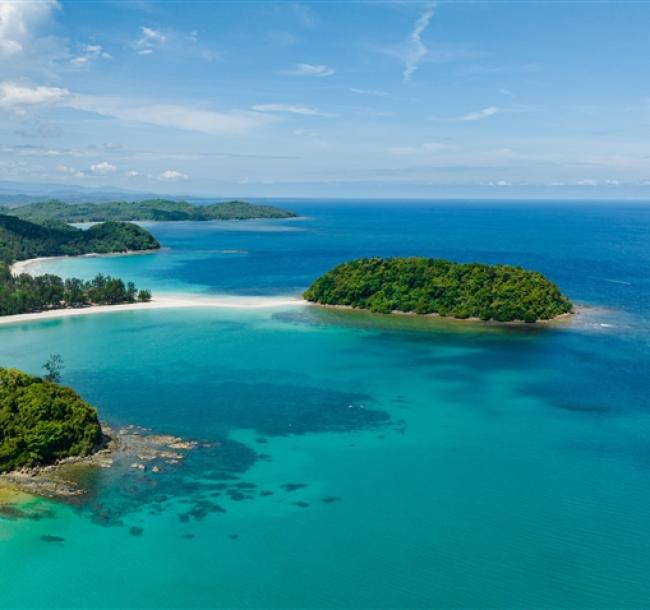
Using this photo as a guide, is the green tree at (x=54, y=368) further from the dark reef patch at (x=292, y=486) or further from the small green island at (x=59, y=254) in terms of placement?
the small green island at (x=59, y=254)

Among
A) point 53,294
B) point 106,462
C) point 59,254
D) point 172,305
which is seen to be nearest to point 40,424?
point 106,462

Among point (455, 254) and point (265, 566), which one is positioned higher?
point (455, 254)

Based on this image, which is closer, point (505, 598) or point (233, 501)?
point (505, 598)

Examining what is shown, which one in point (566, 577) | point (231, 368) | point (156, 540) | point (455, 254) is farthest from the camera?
point (455, 254)

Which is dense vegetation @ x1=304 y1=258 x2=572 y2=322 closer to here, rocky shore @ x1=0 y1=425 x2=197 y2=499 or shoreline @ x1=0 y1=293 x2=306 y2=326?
shoreline @ x1=0 y1=293 x2=306 y2=326

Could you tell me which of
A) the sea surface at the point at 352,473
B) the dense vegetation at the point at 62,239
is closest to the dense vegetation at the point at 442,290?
the sea surface at the point at 352,473

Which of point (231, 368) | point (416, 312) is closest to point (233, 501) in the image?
point (231, 368)

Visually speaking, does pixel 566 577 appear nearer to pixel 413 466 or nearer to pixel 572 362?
pixel 413 466
